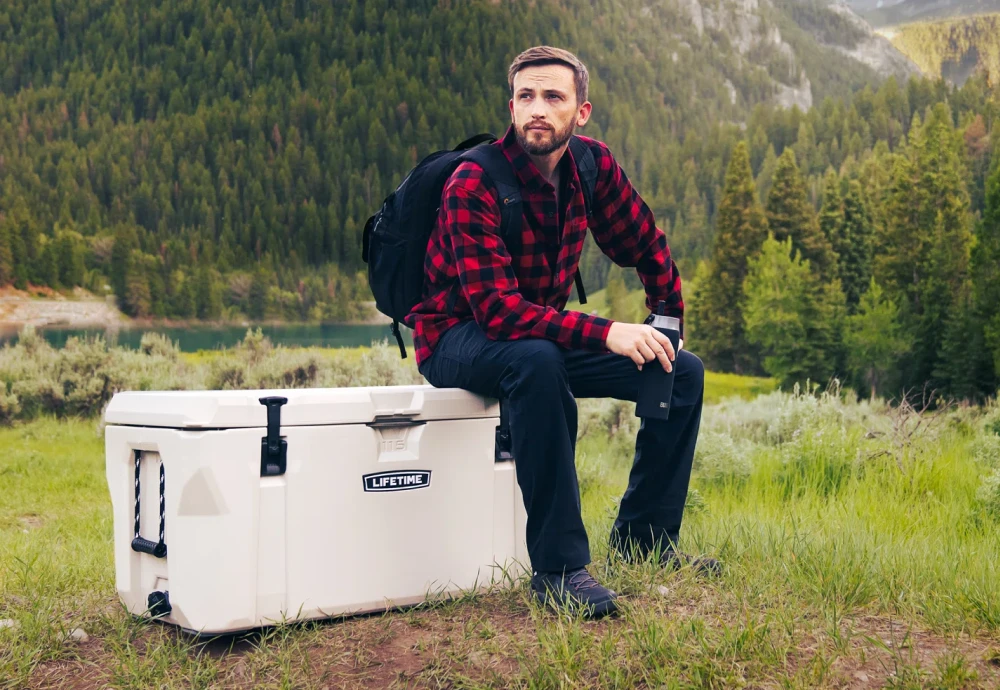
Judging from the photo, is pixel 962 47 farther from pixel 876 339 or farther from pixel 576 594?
pixel 576 594

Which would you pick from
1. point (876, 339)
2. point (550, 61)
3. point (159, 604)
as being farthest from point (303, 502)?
point (876, 339)

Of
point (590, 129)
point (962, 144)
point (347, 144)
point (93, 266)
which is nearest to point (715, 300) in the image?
point (590, 129)

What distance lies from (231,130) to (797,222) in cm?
1989

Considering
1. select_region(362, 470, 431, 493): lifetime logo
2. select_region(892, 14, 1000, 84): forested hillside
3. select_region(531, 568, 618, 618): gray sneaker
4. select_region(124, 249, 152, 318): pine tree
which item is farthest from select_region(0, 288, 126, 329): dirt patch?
select_region(892, 14, 1000, 84): forested hillside

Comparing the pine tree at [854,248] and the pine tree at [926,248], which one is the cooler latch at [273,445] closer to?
the pine tree at [926,248]

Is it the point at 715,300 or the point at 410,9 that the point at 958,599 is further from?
the point at 410,9

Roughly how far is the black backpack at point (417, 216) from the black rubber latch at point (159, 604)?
3.39 feet

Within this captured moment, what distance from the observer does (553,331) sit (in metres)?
2.61

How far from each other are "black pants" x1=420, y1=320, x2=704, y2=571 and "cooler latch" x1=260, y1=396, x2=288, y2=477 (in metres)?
0.55

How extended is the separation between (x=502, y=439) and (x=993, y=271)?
22679 mm

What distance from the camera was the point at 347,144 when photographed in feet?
95.5

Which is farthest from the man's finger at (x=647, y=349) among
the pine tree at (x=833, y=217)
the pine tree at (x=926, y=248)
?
the pine tree at (x=833, y=217)

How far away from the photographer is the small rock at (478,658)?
230cm

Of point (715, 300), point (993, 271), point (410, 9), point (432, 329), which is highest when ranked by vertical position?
point (410, 9)
